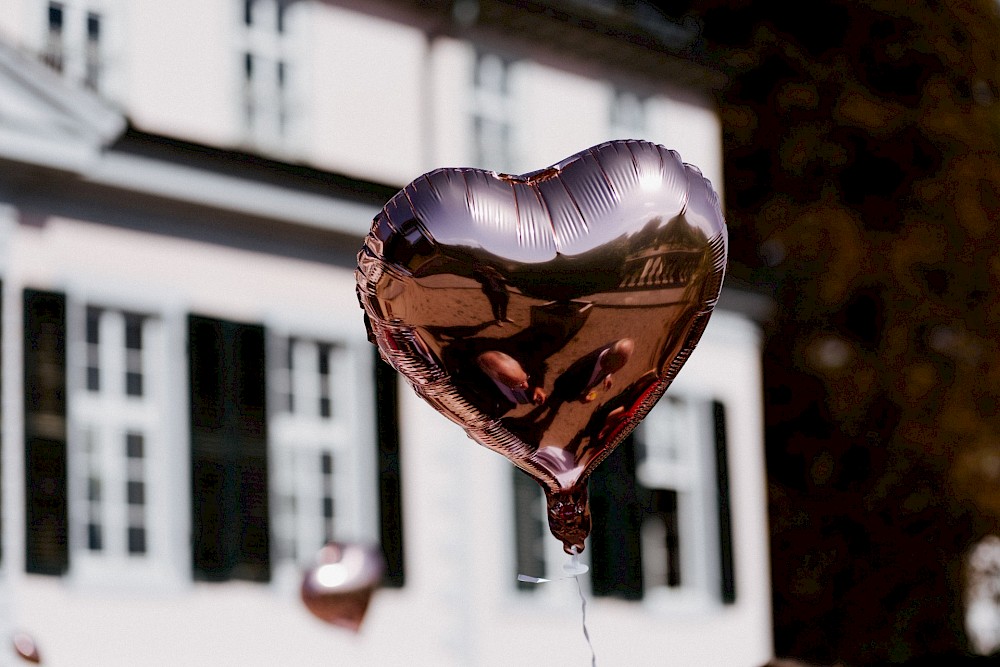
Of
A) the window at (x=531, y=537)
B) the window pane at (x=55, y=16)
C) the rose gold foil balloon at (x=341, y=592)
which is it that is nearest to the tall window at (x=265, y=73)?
the window pane at (x=55, y=16)

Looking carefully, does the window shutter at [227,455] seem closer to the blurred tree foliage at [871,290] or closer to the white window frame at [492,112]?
the white window frame at [492,112]

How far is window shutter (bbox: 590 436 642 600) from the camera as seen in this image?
1452 cm

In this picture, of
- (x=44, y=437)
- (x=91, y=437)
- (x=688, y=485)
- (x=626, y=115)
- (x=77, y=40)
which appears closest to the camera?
(x=44, y=437)

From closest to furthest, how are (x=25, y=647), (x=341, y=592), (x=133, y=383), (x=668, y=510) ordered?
(x=341, y=592) → (x=25, y=647) → (x=133, y=383) → (x=668, y=510)

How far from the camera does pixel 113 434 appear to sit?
11.7m

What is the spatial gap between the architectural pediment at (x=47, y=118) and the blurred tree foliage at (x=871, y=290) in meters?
6.48

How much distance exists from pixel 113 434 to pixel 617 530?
439cm

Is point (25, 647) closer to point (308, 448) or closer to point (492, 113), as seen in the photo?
point (308, 448)

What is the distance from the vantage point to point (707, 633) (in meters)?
15.4

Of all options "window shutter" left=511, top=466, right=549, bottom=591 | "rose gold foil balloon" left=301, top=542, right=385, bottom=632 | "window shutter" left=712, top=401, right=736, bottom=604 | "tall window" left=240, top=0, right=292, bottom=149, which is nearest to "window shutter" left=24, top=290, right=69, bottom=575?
"tall window" left=240, top=0, right=292, bottom=149

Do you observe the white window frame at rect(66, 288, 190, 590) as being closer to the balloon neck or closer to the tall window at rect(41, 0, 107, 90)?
the tall window at rect(41, 0, 107, 90)


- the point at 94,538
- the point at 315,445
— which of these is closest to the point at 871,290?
the point at 315,445

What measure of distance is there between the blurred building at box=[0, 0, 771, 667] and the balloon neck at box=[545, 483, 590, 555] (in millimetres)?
7220

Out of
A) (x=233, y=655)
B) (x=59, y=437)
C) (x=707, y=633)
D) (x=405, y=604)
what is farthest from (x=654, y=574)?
(x=59, y=437)
